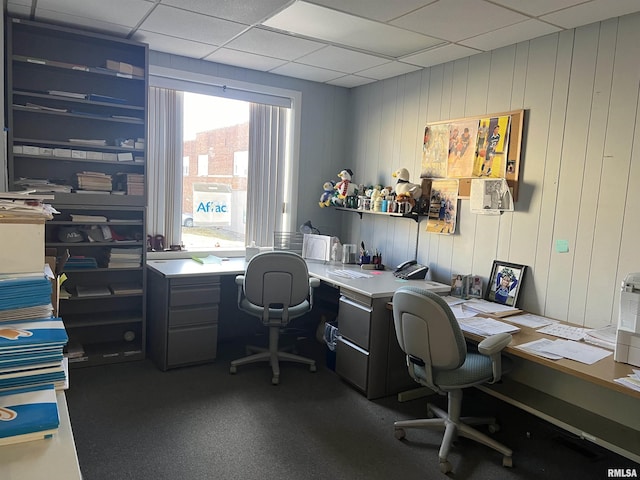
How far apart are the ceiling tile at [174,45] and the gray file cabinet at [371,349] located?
218 centimetres

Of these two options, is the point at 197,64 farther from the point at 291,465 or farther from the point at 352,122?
the point at 291,465

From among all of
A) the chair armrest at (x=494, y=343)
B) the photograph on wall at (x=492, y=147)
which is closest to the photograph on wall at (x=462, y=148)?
the photograph on wall at (x=492, y=147)

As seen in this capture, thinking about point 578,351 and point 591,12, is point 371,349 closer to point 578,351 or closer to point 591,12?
point 578,351

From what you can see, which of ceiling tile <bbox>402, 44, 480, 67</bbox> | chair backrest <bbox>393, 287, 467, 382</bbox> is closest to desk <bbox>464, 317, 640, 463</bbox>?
chair backrest <bbox>393, 287, 467, 382</bbox>

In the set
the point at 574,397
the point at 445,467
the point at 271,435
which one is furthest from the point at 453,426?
the point at 271,435

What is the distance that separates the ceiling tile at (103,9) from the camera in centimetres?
283

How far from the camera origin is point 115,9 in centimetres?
292

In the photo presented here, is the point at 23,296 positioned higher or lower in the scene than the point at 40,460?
higher

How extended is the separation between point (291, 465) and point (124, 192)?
7.71 feet

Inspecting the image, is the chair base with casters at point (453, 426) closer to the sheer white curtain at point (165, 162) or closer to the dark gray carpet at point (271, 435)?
the dark gray carpet at point (271, 435)

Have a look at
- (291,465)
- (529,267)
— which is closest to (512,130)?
(529,267)

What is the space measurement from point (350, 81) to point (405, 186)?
4.35ft

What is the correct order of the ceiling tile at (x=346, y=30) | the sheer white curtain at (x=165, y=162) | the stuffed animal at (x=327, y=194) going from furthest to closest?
1. the stuffed animal at (x=327, y=194)
2. the sheer white curtain at (x=165, y=162)
3. the ceiling tile at (x=346, y=30)

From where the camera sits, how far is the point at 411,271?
371cm
